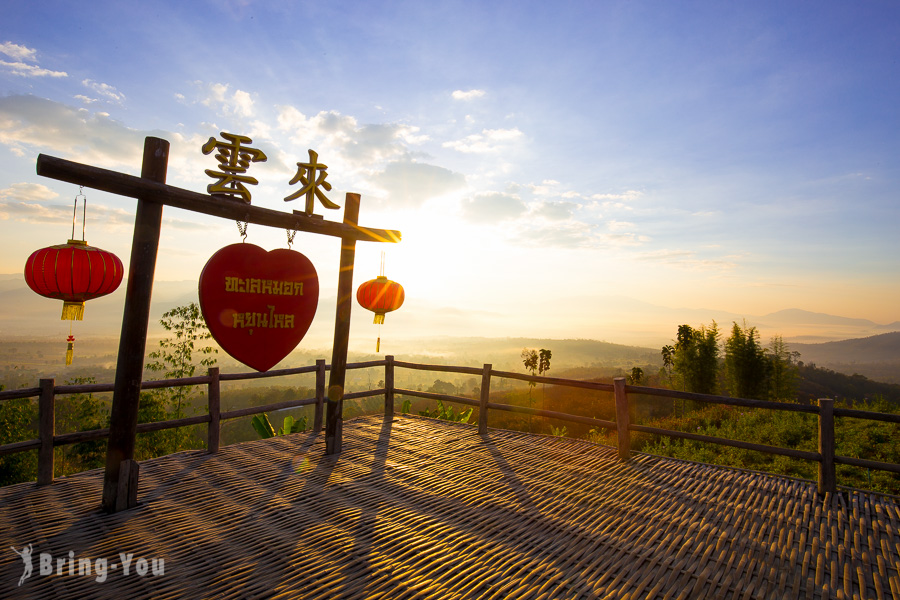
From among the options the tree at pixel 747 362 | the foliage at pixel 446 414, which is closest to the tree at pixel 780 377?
the tree at pixel 747 362

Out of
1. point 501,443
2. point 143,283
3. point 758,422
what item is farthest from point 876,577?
point 758,422

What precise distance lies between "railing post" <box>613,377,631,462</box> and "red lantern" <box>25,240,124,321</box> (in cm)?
545

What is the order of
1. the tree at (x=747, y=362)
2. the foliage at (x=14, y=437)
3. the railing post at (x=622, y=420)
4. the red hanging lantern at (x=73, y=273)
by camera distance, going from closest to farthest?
the red hanging lantern at (x=73, y=273)
the railing post at (x=622, y=420)
the foliage at (x=14, y=437)
the tree at (x=747, y=362)

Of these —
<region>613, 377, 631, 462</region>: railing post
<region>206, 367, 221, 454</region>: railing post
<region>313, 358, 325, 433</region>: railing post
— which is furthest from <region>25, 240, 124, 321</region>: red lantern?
<region>613, 377, 631, 462</region>: railing post

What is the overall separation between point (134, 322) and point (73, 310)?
979 millimetres

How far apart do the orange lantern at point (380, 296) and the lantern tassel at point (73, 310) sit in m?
3.51

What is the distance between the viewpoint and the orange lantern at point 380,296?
6992 millimetres

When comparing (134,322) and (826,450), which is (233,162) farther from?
Answer: (826,450)

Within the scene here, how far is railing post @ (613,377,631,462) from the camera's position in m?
5.50

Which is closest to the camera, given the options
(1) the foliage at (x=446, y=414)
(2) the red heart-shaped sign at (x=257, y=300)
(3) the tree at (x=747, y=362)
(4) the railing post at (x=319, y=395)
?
(2) the red heart-shaped sign at (x=257, y=300)

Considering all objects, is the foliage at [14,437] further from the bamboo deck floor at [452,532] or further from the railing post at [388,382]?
the bamboo deck floor at [452,532]

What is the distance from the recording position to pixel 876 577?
9.92 feet

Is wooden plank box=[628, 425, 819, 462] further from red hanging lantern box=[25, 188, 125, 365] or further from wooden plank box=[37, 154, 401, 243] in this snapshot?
red hanging lantern box=[25, 188, 125, 365]

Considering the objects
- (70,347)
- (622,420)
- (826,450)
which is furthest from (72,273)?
(826,450)
